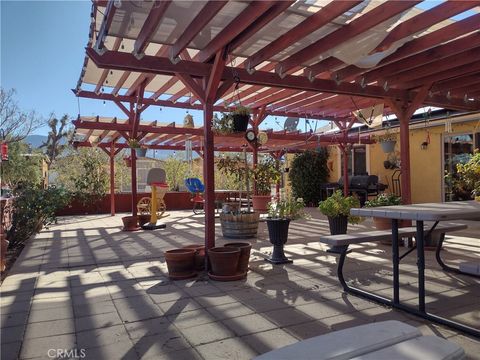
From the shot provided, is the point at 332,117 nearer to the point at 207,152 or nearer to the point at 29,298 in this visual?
the point at 207,152

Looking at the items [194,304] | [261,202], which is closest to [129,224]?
[261,202]

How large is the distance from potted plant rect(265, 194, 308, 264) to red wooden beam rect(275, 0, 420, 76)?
1663 mm

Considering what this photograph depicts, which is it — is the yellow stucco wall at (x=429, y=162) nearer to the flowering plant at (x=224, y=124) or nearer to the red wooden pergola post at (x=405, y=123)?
the red wooden pergola post at (x=405, y=123)

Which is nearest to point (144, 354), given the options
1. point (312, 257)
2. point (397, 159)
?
point (312, 257)

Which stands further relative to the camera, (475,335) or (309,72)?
(309,72)

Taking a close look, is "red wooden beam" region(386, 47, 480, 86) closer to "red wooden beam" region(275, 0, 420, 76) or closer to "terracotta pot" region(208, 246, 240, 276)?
"red wooden beam" region(275, 0, 420, 76)

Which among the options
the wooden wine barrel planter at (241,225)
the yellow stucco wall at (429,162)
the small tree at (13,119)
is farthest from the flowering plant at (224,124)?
the small tree at (13,119)

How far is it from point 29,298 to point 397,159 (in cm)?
1029

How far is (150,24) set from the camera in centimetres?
328

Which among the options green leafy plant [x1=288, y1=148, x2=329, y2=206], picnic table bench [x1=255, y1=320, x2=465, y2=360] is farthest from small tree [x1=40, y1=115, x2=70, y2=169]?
picnic table bench [x1=255, y1=320, x2=465, y2=360]

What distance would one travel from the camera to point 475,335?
2.46 m

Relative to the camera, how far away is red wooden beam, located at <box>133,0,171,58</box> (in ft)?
9.74

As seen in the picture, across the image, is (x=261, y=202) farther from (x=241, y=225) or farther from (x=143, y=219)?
(x=241, y=225)

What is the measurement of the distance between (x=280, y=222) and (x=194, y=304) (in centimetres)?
180
